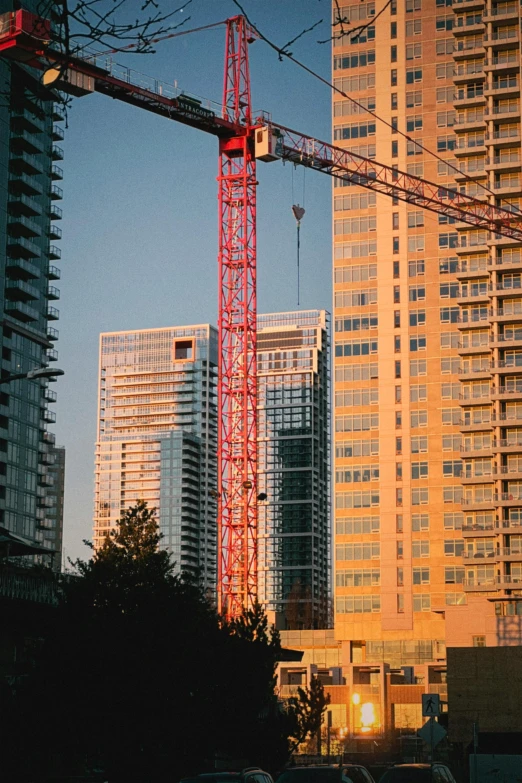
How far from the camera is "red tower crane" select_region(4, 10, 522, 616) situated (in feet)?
341

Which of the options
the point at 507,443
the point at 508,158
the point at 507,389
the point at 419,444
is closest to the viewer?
the point at 507,443

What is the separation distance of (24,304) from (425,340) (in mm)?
45005

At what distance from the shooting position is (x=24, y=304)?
13250 centimetres

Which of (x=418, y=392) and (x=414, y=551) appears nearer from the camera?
(x=414, y=551)

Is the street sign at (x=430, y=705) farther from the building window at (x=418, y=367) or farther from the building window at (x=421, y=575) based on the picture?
the building window at (x=418, y=367)

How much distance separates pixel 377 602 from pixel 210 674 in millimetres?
76517

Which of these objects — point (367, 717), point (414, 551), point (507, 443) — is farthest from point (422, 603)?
point (507, 443)

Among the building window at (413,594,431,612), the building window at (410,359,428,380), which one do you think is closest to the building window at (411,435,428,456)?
the building window at (410,359,428,380)

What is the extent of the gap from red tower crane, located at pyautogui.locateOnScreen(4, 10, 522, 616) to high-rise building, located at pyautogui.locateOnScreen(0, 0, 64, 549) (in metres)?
26.9

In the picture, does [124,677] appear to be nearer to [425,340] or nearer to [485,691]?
[485,691]

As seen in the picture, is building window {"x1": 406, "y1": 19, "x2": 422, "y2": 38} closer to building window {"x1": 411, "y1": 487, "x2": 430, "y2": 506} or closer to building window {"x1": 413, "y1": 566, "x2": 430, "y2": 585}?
building window {"x1": 411, "y1": 487, "x2": 430, "y2": 506}

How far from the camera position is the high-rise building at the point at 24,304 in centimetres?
12781

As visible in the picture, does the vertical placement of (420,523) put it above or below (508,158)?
→ below

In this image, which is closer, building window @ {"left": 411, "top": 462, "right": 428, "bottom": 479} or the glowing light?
the glowing light
